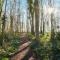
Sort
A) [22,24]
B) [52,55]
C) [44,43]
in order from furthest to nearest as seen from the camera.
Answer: [22,24] → [44,43] → [52,55]

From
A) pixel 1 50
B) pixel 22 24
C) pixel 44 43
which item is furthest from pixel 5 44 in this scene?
pixel 22 24

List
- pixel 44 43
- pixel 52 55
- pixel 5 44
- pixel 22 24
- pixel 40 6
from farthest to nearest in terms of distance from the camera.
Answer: pixel 22 24
pixel 40 6
pixel 5 44
pixel 44 43
pixel 52 55

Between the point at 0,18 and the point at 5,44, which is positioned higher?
the point at 0,18

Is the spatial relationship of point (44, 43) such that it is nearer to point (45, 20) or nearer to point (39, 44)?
point (39, 44)

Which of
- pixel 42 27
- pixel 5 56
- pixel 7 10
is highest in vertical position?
pixel 7 10

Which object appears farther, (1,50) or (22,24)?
(22,24)

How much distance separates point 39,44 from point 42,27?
384cm

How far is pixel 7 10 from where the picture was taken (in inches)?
476

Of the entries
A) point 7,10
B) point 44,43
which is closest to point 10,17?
point 7,10

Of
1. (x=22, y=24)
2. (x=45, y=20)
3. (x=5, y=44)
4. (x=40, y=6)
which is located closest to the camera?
(x=5, y=44)

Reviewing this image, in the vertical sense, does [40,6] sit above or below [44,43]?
above

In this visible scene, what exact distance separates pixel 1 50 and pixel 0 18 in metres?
1.91

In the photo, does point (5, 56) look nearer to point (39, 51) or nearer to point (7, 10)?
point (39, 51)

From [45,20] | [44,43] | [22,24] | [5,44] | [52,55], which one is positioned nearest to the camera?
[52,55]
